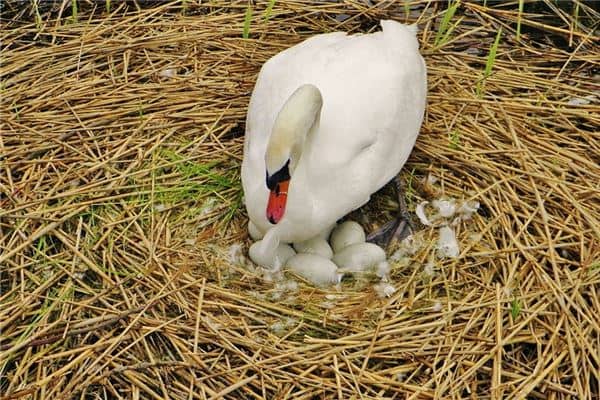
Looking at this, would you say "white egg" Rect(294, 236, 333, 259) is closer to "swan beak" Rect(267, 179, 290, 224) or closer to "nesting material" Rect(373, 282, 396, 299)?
"nesting material" Rect(373, 282, 396, 299)

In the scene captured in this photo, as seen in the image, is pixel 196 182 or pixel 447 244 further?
pixel 196 182

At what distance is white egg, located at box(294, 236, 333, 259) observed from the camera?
363 centimetres

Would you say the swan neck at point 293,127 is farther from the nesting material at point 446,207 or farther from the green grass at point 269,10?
the green grass at point 269,10

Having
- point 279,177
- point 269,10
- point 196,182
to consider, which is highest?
point 279,177

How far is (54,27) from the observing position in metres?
4.48

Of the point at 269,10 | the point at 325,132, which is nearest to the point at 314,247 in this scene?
the point at 325,132

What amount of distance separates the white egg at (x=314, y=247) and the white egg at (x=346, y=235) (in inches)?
3.2

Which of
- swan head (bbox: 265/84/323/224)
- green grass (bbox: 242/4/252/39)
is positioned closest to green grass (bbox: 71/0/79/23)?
green grass (bbox: 242/4/252/39)

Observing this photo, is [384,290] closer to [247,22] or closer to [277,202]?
[277,202]

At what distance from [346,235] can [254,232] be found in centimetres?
36

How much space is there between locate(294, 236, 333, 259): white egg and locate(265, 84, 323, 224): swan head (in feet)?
1.17

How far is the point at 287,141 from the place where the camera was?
313 centimetres

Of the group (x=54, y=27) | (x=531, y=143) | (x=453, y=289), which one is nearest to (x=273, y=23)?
(x=54, y=27)

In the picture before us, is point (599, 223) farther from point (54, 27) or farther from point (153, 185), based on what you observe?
point (54, 27)
